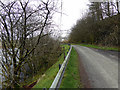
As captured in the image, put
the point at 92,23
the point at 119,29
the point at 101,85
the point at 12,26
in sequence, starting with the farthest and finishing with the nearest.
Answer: the point at 92,23 → the point at 119,29 → the point at 12,26 → the point at 101,85

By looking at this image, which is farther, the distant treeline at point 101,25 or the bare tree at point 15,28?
the distant treeline at point 101,25

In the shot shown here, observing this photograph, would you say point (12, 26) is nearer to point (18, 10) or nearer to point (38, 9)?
point (18, 10)

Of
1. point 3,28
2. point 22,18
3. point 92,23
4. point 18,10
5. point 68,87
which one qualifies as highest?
point 92,23

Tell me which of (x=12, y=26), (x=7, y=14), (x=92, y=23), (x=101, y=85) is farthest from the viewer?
(x=92, y=23)

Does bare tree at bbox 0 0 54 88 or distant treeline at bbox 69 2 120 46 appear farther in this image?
distant treeline at bbox 69 2 120 46

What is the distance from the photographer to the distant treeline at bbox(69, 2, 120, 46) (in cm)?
1215

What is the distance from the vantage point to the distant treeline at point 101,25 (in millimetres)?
12152

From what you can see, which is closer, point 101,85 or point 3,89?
point 101,85

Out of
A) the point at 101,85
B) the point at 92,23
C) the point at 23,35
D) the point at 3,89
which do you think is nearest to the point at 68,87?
the point at 101,85

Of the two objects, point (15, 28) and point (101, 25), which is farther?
point (101, 25)

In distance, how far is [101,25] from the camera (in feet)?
63.1

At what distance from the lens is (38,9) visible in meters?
4.83

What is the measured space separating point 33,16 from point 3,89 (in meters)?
4.62

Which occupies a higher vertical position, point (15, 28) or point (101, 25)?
point (101, 25)
